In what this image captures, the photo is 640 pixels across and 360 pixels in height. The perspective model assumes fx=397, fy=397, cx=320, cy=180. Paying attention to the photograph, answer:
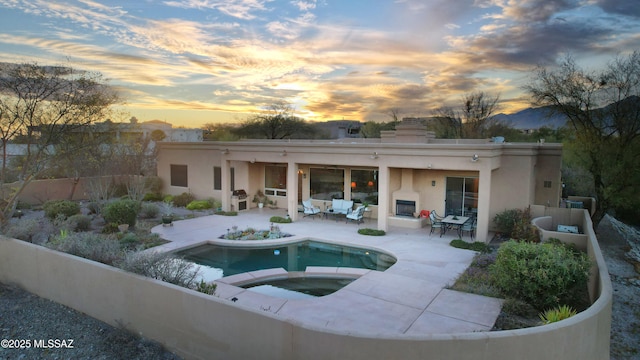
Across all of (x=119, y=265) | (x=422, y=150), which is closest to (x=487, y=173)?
(x=422, y=150)

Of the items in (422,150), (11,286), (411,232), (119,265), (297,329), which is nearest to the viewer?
(297,329)

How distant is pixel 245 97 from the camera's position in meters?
31.8

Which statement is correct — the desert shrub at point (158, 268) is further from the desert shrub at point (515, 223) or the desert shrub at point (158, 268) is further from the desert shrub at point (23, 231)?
the desert shrub at point (515, 223)

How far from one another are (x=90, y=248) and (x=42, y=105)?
7320 mm

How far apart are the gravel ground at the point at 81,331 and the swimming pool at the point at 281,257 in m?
3.36

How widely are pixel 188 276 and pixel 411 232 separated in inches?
370

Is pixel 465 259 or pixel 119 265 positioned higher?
pixel 119 265

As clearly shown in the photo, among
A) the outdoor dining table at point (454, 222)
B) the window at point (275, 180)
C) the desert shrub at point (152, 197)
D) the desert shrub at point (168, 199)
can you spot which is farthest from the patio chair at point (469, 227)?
the desert shrub at point (152, 197)

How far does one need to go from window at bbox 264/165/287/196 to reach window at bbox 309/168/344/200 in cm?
161

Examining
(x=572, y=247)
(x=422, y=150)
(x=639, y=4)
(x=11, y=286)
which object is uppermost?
(x=639, y=4)

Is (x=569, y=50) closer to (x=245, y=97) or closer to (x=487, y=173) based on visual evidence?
(x=487, y=173)

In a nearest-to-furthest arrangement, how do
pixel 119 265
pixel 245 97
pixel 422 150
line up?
pixel 119 265, pixel 422 150, pixel 245 97

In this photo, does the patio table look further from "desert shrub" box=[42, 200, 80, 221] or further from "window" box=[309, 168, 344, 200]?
"desert shrub" box=[42, 200, 80, 221]

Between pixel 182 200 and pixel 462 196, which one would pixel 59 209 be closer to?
pixel 182 200
